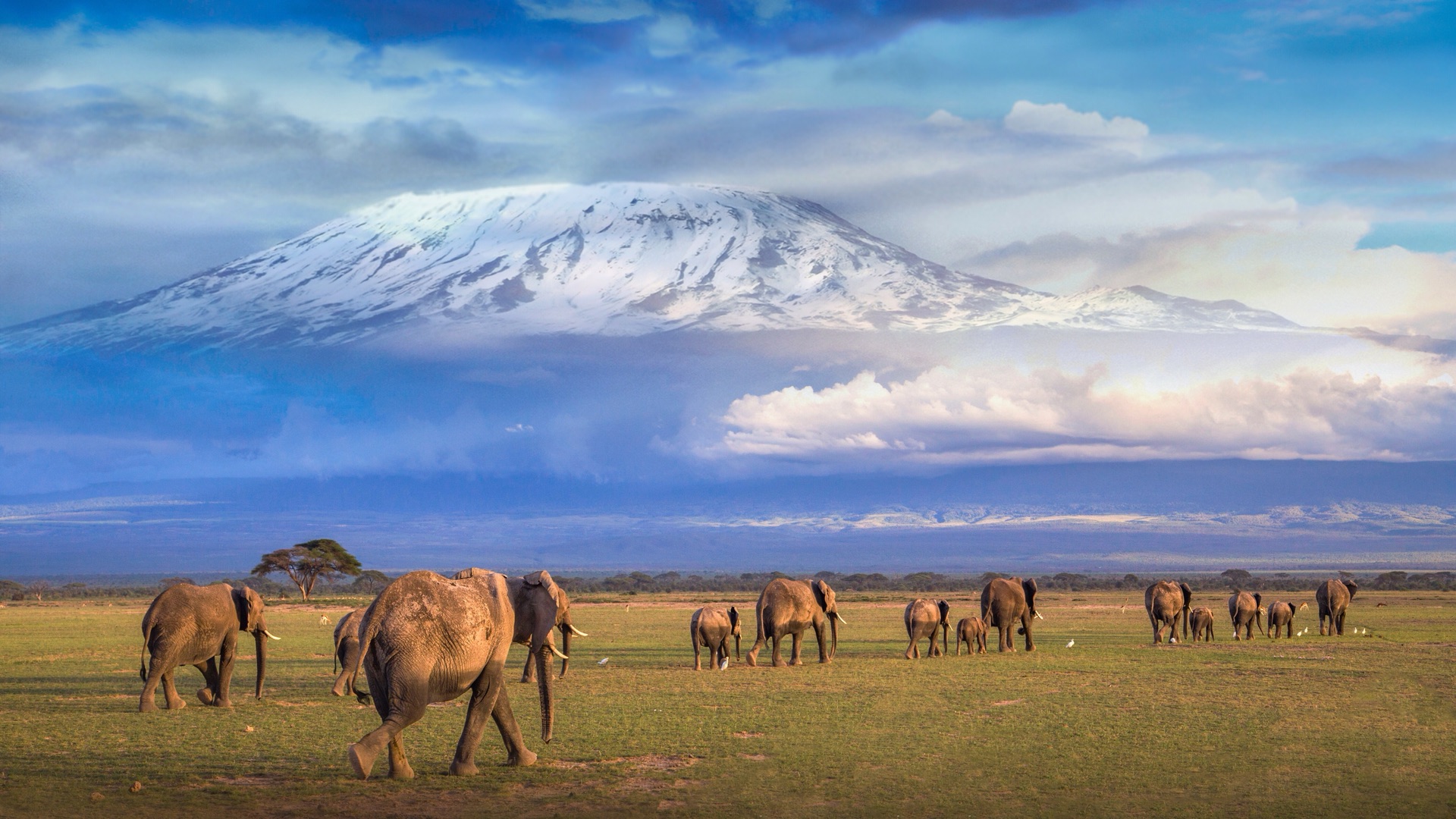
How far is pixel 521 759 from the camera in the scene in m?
14.3

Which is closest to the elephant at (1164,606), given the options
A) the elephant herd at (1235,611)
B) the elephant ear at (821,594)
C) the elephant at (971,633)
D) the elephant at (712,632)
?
the elephant herd at (1235,611)

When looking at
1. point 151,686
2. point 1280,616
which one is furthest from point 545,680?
point 1280,616

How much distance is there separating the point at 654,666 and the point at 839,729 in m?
11.0

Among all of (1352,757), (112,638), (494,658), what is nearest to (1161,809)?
(1352,757)

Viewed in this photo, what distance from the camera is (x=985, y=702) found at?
2031 centimetres

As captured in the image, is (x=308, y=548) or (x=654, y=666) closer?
(x=654, y=666)

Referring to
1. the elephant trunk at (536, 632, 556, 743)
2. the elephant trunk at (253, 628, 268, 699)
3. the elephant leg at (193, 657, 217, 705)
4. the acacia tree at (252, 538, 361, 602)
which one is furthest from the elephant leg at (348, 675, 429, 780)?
the acacia tree at (252, 538, 361, 602)

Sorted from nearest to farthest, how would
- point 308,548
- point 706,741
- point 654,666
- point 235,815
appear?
point 235,815
point 706,741
point 654,666
point 308,548

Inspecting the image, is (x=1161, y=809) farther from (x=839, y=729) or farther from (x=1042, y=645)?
(x=1042, y=645)

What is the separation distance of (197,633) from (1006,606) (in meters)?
19.2

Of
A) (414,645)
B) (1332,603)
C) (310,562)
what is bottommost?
(1332,603)

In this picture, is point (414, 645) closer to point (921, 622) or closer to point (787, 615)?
point (787, 615)

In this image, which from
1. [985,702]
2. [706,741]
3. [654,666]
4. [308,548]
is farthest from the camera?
[308,548]

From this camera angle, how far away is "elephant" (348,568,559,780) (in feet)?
41.0
